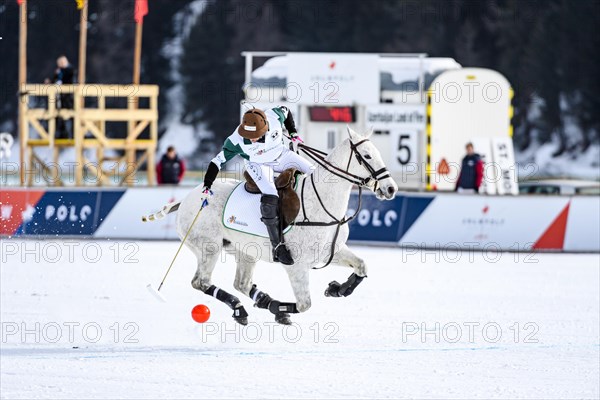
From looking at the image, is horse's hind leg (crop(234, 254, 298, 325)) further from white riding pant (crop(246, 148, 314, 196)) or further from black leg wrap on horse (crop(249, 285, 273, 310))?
white riding pant (crop(246, 148, 314, 196))

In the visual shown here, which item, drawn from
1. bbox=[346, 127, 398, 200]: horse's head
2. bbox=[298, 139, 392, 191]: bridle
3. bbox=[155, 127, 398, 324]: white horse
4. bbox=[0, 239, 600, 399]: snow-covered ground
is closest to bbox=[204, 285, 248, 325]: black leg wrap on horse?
bbox=[155, 127, 398, 324]: white horse

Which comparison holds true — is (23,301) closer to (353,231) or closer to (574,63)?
(353,231)

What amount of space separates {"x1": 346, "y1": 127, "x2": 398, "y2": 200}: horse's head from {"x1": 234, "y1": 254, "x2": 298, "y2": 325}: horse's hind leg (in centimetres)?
142

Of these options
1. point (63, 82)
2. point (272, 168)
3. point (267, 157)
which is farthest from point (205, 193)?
point (63, 82)

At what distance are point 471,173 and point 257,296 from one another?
1318 centimetres

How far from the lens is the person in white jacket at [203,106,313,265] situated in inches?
458

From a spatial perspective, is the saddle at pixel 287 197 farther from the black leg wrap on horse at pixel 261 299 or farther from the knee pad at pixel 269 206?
the black leg wrap on horse at pixel 261 299

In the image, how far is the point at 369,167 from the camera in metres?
11.6

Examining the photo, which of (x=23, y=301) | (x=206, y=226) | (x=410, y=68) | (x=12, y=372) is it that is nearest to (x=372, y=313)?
(x=206, y=226)

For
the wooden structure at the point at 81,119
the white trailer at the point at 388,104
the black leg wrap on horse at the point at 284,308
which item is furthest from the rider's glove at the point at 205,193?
the white trailer at the point at 388,104

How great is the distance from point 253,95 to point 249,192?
768 inches

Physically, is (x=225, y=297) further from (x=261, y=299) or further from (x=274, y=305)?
(x=274, y=305)

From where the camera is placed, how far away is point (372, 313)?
14961mm

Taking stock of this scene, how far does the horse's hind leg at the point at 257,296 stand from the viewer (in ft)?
39.9
